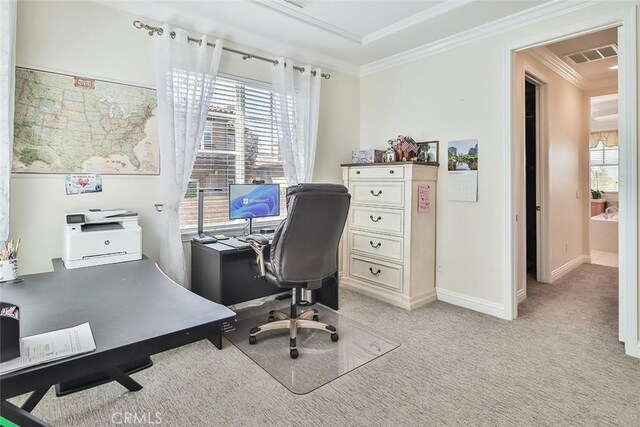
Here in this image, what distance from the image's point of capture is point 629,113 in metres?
2.39

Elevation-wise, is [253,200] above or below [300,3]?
below

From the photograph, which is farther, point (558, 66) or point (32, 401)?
point (558, 66)

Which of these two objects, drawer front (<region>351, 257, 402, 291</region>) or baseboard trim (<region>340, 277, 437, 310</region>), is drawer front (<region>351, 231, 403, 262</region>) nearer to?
drawer front (<region>351, 257, 402, 291</region>)

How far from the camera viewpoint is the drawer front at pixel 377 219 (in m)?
3.41

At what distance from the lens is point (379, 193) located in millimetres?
3568

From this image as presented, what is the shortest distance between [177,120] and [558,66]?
4251 millimetres

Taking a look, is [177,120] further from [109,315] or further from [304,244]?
[109,315]

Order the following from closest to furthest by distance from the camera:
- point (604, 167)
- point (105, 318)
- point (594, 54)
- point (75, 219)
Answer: point (105, 318)
point (75, 219)
point (594, 54)
point (604, 167)

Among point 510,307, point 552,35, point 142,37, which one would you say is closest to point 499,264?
point 510,307

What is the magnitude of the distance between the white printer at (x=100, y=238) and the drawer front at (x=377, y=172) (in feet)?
7.29

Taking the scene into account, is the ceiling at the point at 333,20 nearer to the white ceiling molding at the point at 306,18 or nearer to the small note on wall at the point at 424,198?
the white ceiling molding at the point at 306,18

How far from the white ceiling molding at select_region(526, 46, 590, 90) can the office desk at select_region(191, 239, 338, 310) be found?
3101 millimetres

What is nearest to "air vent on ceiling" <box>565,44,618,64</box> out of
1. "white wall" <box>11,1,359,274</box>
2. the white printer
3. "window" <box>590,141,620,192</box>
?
"white wall" <box>11,1,359,274</box>

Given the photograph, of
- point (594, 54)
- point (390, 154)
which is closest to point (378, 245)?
point (390, 154)
